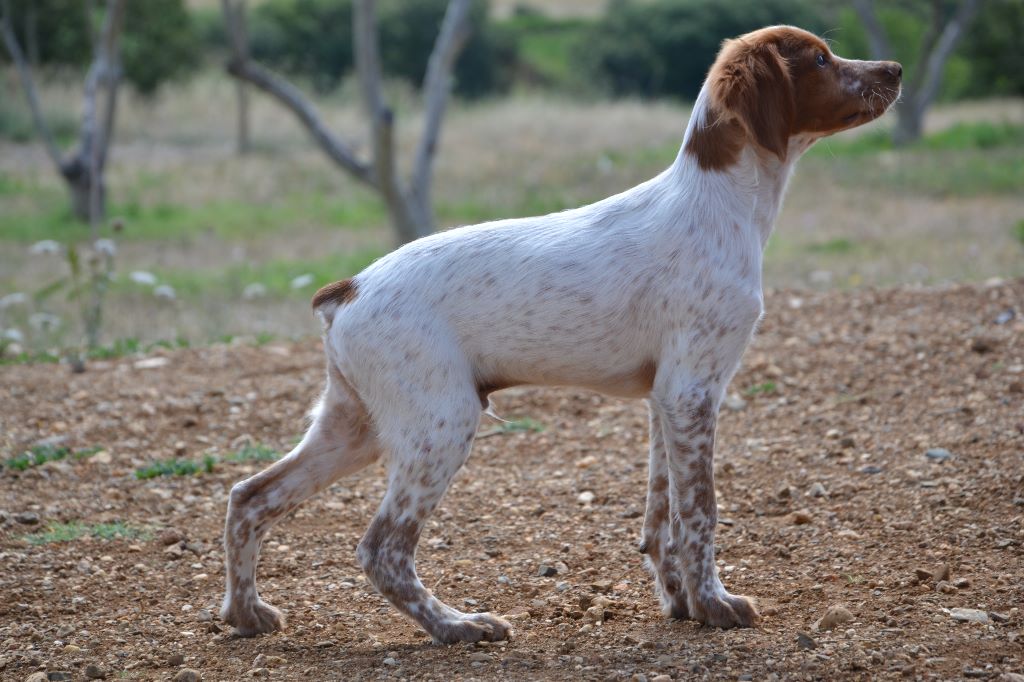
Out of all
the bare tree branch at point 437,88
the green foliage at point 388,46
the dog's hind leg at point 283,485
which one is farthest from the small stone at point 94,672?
the green foliage at point 388,46

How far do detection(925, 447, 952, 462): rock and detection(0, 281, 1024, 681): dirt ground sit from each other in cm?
1

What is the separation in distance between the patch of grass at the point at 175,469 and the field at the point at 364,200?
2672 mm

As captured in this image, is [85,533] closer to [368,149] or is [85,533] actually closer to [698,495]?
[698,495]

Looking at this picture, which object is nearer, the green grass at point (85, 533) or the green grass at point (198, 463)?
the green grass at point (85, 533)

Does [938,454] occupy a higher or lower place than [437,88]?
lower

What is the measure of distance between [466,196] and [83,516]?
13.0 m

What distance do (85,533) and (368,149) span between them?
19.2 m

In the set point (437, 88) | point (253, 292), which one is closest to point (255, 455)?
point (253, 292)

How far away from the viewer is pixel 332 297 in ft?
13.9

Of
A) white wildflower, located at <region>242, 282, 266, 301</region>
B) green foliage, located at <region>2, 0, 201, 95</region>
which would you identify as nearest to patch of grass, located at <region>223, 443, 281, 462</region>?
white wildflower, located at <region>242, 282, 266, 301</region>

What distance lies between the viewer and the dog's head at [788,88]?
160 inches

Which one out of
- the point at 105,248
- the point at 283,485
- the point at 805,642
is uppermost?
the point at 105,248

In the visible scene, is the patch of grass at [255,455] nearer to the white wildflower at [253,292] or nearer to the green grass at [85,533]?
the green grass at [85,533]

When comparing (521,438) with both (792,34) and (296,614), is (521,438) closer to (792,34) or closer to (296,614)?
(296,614)
